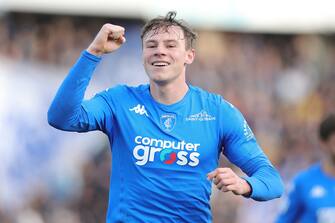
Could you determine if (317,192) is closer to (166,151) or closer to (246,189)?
(166,151)

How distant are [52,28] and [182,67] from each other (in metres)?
9.66

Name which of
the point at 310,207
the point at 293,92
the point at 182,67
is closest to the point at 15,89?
the point at 293,92

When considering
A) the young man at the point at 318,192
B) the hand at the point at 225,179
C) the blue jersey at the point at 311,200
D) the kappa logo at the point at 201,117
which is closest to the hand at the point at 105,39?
the kappa logo at the point at 201,117

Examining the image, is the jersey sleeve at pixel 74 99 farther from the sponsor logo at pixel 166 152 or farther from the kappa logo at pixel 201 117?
the kappa logo at pixel 201 117

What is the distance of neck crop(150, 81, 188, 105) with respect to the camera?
6426 mm

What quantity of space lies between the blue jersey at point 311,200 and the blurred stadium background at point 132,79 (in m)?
5.84

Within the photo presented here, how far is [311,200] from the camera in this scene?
9109mm

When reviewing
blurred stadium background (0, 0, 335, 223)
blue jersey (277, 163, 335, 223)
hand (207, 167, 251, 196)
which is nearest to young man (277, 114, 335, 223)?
blue jersey (277, 163, 335, 223)

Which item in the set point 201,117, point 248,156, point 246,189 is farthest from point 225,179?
point 201,117

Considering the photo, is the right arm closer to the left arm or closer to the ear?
the ear

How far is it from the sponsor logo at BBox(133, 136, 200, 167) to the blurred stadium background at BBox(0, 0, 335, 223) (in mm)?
8535

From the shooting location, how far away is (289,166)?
16.2 m

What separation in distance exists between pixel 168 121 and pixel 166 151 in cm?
23

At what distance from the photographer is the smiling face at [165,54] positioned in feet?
20.6
